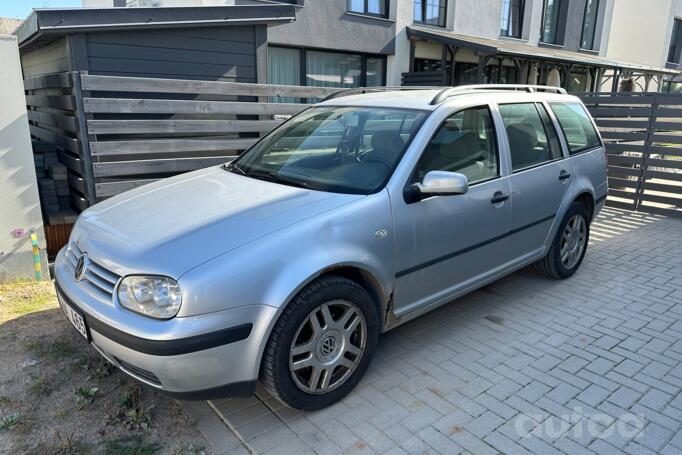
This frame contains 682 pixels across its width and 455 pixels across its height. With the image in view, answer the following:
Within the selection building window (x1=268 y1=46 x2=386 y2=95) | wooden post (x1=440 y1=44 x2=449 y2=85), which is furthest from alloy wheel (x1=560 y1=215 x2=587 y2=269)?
wooden post (x1=440 y1=44 x2=449 y2=85)

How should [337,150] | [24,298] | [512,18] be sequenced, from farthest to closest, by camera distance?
[512,18] < [24,298] < [337,150]

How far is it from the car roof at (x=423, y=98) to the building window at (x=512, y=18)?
538 inches

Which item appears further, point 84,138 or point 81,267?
point 84,138

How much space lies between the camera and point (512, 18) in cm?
1673

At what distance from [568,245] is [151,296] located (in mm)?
3956

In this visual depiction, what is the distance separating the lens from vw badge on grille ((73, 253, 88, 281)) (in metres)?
2.78

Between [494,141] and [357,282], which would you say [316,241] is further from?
[494,141]

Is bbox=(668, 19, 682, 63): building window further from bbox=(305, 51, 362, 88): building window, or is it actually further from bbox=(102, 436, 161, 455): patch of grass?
bbox=(102, 436, 161, 455): patch of grass

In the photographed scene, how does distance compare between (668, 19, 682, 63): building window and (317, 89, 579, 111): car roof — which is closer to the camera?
(317, 89, 579, 111): car roof

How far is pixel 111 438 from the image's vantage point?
2.67 m

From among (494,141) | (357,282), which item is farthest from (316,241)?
(494,141)

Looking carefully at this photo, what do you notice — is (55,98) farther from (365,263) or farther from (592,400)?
(592,400)

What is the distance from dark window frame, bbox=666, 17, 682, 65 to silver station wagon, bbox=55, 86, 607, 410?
25.4 m

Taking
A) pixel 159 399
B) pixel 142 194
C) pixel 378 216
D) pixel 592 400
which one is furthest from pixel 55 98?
pixel 592 400
